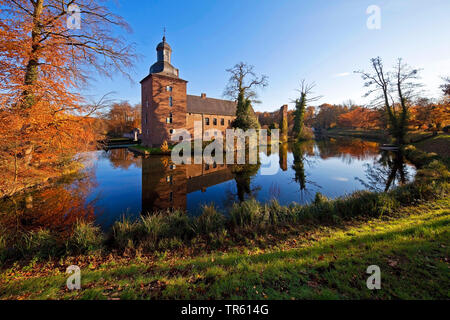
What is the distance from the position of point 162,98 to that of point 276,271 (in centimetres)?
2426

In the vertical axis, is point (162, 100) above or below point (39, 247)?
above

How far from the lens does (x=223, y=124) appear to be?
3406cm

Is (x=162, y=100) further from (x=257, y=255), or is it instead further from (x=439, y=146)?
(x=439, y=146)

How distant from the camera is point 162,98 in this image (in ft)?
73.5

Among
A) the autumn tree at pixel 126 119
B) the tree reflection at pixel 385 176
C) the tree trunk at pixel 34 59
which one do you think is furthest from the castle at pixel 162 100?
the tree reflection at pixel 385 176

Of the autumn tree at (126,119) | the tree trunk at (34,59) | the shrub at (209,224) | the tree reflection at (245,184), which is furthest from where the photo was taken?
the autumn tree at (126,119)

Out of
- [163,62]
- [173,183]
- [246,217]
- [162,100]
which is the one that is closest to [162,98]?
[162,100]

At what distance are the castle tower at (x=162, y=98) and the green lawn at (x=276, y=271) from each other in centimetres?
2110

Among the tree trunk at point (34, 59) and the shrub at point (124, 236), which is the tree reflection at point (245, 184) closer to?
the shrub at point (124, 236)

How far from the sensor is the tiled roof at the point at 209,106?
30.4 m

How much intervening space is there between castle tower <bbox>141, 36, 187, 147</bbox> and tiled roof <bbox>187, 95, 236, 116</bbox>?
5951mm

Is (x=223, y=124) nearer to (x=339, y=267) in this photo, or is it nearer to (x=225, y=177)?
(x=225, y=177)

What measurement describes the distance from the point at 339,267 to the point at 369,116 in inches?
1190
